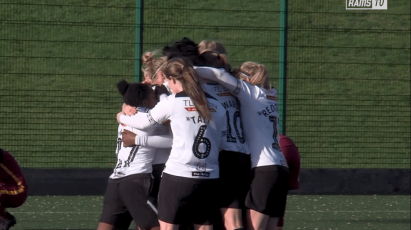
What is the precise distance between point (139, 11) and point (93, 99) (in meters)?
3.45

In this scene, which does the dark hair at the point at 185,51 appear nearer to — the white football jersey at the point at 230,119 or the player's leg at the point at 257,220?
the white football jersey at the point at 230,119

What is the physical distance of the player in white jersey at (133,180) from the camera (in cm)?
492

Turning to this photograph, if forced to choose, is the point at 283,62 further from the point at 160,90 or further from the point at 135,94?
the point at 135,94

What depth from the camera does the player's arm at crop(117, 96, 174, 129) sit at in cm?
446

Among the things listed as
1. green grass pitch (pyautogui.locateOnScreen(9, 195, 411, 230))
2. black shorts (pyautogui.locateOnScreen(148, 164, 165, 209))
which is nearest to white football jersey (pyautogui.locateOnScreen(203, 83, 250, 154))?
black shorts (pyautogui.locateOnScreen(148, 164, 165, 209))

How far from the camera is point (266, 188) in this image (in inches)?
199

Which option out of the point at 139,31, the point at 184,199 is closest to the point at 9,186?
the point at 184,199

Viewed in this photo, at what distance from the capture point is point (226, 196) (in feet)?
15.8

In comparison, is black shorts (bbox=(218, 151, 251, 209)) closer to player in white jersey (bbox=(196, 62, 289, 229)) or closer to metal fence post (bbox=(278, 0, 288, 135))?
player in white jersey (bbox=(196, 62, 289, 229))

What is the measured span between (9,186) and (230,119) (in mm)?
1502

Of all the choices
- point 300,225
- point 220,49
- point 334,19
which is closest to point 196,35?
point 334,19

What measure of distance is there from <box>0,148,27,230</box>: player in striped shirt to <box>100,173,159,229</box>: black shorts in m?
0.76

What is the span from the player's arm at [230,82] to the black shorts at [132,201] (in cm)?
84

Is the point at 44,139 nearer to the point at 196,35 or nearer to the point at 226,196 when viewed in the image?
the point at 196,35
